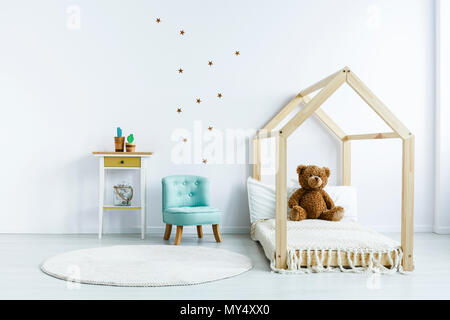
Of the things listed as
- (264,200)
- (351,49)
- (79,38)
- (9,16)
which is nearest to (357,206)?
(264,200)

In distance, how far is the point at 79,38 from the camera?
13.0 feet

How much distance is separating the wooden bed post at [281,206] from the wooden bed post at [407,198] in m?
0.70

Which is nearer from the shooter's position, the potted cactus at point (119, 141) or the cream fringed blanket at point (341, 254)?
the cream fringed blanket at point (341, 254)

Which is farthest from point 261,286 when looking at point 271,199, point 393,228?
point 393,228

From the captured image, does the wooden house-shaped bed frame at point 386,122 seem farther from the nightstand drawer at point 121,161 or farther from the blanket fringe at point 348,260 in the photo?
the nightstand drawer at point 121,161

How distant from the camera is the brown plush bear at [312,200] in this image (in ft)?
11.2

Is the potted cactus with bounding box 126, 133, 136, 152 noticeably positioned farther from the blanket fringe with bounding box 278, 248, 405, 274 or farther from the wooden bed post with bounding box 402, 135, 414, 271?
the wooden bed post with bounding box 402, 135, 414, 271

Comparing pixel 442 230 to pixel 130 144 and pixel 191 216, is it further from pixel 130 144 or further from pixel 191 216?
pixel 130 144

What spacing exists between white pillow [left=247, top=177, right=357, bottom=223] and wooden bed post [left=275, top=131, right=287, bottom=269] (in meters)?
1.09

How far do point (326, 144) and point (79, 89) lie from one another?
A: 2356 millimetres

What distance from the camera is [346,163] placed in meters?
3.97

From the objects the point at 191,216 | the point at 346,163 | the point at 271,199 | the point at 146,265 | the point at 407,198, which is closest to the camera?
the point at 407,198

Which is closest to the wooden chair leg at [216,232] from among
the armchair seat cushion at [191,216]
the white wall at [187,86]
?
the armchair seat cushion at [191,216]

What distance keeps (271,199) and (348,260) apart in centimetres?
117
